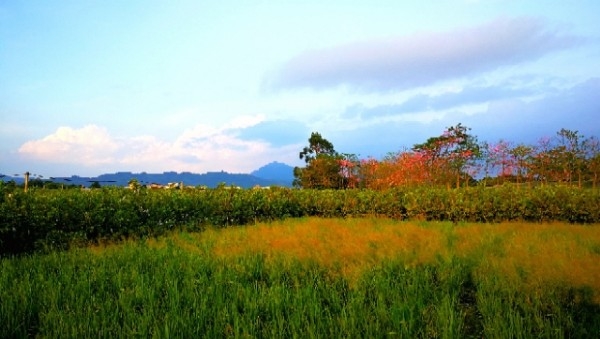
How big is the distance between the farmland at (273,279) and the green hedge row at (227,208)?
4 centimetres

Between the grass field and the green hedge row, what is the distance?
123 centimetres

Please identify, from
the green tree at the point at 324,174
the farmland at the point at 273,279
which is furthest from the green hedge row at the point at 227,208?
the green tree at the point at 324,174

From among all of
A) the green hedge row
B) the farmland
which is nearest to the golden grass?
the farmland

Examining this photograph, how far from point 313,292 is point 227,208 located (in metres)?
7.40

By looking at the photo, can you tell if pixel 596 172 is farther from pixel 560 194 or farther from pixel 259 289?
pixel 259 289

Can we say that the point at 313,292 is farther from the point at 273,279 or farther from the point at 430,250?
the point at 430,250

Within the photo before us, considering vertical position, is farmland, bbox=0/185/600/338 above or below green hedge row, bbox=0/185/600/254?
below

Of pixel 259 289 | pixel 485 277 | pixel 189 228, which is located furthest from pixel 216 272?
→ pixel 189 228

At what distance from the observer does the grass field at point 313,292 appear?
3.10 meters

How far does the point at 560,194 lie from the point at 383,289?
9746mm

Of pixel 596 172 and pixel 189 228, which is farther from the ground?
pixel 596 172

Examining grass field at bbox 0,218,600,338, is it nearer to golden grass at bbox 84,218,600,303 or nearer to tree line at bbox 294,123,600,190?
golden grass at bbox 84,218,600,303

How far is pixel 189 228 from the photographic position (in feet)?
31.8

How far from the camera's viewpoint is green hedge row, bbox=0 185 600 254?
695 cm
